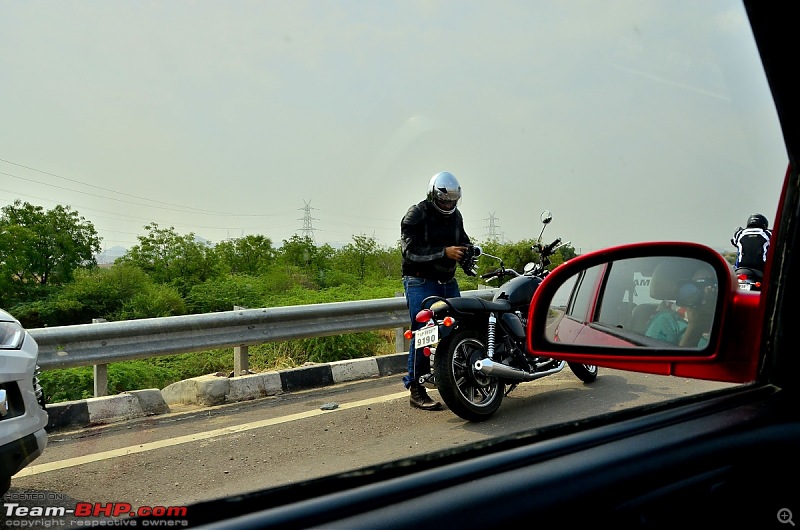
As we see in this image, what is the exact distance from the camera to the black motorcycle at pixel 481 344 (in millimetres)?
4520

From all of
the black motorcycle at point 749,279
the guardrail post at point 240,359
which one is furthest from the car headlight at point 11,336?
the guardrail post at point 240,359

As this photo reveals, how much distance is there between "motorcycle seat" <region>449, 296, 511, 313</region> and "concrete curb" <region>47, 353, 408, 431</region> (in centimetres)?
179

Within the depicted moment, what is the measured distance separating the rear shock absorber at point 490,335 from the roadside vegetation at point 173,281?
1.35 ft

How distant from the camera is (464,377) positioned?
467 cm

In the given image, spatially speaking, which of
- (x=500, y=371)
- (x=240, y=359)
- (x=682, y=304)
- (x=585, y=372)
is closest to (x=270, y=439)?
(x=585, y=372)

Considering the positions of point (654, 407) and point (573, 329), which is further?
point (573, 329)

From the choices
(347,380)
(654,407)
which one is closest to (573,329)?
(654,407)

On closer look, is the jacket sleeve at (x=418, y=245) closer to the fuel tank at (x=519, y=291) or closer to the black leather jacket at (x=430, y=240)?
the black leather jacket at (x=430, y=240)

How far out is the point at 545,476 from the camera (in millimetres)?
1247

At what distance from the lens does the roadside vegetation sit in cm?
181

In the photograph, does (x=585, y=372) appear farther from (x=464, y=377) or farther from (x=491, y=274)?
(x=491, y=274)

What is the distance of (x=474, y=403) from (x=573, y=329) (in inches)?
102

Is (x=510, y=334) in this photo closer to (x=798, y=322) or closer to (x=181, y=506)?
(x=798, y=322)

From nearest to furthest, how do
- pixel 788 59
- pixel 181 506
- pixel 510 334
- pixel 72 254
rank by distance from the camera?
pixel 181 506, pixel 788 59, pixel 72 254, pixel 510 334
